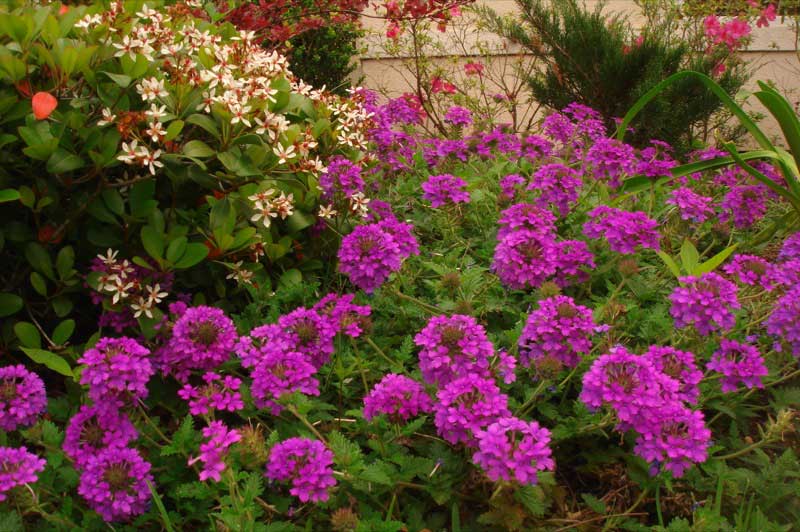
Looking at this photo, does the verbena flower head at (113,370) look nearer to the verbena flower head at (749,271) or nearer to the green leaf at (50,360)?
the green leaf at (50,360)

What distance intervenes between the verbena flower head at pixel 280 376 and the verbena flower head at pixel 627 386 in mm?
582

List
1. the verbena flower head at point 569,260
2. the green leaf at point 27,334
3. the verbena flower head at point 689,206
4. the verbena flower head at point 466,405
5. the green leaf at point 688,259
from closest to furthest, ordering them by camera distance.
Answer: the verbena flower head at point 466,405, the green leaf at point 27,334, the verbena flower head at point 569,260, the green leaf at point 688,259, the verbena flower head at point 689,206

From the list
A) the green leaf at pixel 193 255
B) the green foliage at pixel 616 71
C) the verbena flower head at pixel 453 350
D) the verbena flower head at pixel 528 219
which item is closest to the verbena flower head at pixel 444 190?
the verbena flower head at pixel 528 219

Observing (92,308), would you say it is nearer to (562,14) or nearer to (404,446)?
(404,446)

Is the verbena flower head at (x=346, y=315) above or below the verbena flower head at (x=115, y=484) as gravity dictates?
above

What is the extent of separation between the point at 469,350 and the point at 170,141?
1.06 meters

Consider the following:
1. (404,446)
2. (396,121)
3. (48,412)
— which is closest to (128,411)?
(48,412)

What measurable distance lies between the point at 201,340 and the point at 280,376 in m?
0.26

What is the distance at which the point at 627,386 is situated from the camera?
1453mm

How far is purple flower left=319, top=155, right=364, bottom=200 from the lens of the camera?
8.05ft

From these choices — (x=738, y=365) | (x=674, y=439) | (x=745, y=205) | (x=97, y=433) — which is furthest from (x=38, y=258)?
(x=745, y=205)

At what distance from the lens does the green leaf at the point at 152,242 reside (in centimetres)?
199

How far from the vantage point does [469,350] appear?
153 cm

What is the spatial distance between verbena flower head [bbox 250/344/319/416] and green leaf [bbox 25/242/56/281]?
32.7 inches
